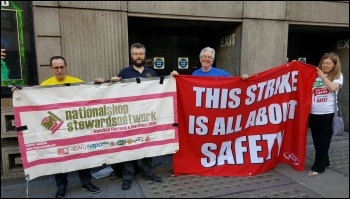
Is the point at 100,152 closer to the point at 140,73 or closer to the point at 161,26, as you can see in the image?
the point at 140,73

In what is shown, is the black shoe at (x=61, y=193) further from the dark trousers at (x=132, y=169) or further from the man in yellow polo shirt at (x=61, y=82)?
the dark trousers at (x=132, y=169)

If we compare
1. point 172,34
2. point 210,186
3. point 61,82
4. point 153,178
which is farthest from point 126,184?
point 172,34

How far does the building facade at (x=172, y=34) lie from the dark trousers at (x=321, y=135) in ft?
6.19

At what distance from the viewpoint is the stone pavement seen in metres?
3.46

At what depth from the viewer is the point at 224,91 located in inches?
153

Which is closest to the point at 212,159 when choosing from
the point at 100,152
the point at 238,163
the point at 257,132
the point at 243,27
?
the point at 238,163

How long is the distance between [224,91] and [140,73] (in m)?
1.20

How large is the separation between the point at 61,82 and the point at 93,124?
2.19 ft

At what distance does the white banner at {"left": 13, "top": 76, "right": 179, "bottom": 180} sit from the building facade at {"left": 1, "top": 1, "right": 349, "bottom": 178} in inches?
47.7

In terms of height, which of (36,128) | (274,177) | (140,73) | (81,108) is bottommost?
(274,177)

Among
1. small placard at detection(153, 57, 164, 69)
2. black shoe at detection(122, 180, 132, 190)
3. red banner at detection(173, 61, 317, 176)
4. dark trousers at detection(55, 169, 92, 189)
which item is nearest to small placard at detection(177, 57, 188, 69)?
small placard at detection(153, 57, 164, 69)

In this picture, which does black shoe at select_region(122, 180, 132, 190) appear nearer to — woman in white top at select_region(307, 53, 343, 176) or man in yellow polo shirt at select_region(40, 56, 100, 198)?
man in yellow polo shirt at select_region(40, 56, 100, 198)

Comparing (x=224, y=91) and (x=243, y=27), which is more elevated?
(x=243, y=27)

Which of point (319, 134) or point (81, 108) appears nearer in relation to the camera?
point (81, 108)
